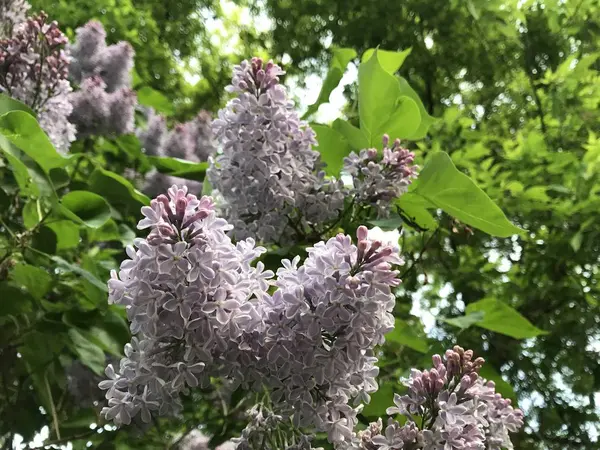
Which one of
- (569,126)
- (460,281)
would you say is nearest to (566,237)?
(460,281)

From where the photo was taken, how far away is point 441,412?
1.99ft

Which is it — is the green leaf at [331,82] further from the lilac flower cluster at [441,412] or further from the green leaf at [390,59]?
the lilac flower cluster at [441,412]

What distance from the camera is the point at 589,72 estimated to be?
1.70 m

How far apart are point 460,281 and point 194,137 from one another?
0.85m

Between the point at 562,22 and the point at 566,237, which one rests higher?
the point at 562,22

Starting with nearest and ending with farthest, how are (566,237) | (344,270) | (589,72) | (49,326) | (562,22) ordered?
(344,270), (49,326), (566,237), (589,72), (562,22)

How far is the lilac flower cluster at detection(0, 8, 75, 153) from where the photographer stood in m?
1.06

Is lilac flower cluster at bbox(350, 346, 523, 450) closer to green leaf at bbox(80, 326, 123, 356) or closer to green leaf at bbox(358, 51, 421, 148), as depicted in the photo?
green leaf at bbox(358, 51, 421, 148)

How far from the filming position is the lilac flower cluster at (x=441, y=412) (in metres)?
0.60

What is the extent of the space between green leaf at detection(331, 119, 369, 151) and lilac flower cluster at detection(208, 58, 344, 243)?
8 centimetres

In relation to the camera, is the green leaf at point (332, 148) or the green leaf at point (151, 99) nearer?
the green leaf at point (332, 148)

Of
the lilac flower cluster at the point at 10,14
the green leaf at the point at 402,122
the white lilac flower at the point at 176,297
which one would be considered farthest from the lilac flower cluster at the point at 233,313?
the lilac flower cluster at the point at 10,14

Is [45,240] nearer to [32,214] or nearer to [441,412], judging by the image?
[32,214]

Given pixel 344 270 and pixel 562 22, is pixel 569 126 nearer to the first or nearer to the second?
pixel 562 22
